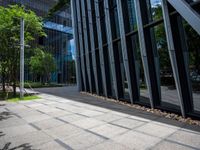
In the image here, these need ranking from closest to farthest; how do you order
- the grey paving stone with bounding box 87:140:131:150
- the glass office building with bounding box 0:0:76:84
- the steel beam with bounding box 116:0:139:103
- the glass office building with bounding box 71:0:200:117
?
1. the grey paving stone with bounding box 87:140:131:150
2. the glass office building with bounding box 71:0:200:117
3. the steel beam with bounding box 116:0:139:103
4. the glass office building with bounding box 0:0:76:84

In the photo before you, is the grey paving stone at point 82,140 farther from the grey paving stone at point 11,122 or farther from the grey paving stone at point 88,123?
the grey paving stone at point 11,122

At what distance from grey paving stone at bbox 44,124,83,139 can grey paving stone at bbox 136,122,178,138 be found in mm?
2237

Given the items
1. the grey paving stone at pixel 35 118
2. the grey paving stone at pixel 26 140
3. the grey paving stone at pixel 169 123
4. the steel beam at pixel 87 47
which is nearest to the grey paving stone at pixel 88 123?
the grey paving stone at pixel 26 140

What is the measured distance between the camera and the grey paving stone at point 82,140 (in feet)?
21.5

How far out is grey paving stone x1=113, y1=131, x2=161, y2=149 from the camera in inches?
254

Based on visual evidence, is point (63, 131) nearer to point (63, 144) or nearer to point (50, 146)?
point (63, 144)

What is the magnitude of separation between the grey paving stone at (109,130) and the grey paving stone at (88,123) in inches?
15.7

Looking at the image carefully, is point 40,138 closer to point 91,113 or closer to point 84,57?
point 91,113

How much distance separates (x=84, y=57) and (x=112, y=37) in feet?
26.7

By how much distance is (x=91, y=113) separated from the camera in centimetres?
1141

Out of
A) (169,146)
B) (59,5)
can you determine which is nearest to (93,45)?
(169,146)

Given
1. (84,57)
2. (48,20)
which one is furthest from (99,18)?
(48,20)

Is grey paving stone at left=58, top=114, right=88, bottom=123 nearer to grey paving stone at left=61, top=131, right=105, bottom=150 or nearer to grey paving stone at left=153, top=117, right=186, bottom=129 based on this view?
grey paving stone at left=61, top=131, right=105, bottom=150

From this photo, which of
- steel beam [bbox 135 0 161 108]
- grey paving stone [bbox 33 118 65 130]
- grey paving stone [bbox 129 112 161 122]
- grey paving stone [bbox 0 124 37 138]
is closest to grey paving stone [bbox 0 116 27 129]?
grey paving stone [bbox 0 124 37 138]
